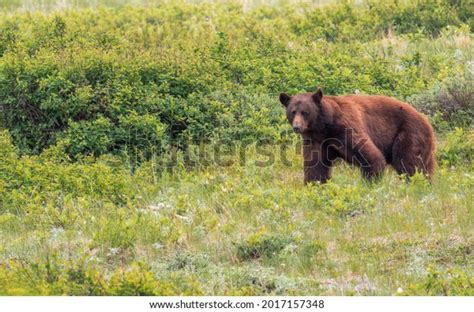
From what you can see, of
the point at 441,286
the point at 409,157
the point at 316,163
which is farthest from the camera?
the point at 409,157

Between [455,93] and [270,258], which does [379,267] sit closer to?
[270,258]

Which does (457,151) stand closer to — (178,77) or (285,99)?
(285,99)

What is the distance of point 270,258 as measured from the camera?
29.8 feet

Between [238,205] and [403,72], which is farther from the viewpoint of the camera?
[403,72]

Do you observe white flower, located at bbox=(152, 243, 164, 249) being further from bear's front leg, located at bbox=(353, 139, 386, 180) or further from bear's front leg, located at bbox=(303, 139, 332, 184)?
bear's front leg, located at bbox=(353, 139, 386, 180)

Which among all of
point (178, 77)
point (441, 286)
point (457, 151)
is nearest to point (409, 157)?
point (457, 151)

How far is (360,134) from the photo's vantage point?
1133 centimetres

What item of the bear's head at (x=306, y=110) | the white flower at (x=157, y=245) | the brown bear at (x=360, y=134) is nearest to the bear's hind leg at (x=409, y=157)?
the brown bear at (x=360, y=134)

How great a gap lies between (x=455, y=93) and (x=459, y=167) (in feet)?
6.63

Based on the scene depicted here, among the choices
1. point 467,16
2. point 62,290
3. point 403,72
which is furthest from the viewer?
point 467,16

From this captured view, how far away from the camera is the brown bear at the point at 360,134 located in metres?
11.2

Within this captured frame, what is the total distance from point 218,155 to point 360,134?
253 centimetres

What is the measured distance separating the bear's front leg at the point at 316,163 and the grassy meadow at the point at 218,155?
225mm

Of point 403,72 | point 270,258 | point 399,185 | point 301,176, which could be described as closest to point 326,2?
point 403,72
